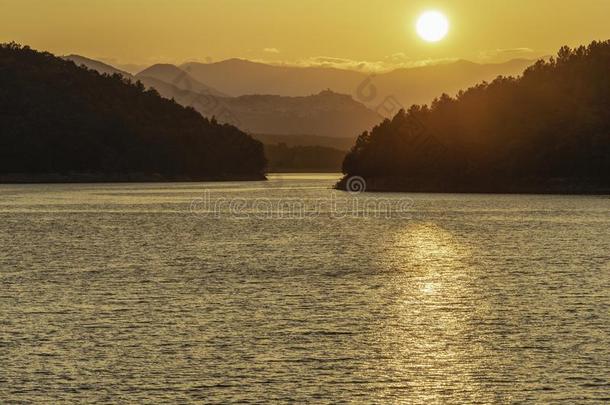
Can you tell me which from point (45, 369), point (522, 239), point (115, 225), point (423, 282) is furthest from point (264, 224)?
point (45, 369)

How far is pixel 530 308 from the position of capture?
49594 millimetres

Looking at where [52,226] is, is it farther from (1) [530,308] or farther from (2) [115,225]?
(1) [530,308]

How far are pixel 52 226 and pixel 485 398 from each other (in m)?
92.9

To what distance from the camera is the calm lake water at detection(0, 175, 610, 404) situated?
108 ft

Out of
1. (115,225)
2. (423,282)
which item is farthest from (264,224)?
(423,282)

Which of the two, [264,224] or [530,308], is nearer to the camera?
[530,308]

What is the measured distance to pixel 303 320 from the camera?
45344 millimetres

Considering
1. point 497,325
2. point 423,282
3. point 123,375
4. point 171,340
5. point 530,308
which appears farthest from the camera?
point 423,282

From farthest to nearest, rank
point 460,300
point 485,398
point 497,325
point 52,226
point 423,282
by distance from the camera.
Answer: point 52,226 → point 423,282 → point 460,300 → point 497,325 → point 485,398

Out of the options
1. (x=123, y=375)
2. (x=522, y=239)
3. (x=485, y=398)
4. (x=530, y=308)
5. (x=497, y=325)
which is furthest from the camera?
(x=522, y=239)

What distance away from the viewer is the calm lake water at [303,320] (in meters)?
32.8

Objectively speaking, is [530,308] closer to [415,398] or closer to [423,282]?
[423,282]

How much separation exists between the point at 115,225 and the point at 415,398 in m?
93.8

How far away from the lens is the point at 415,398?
3133 cm
